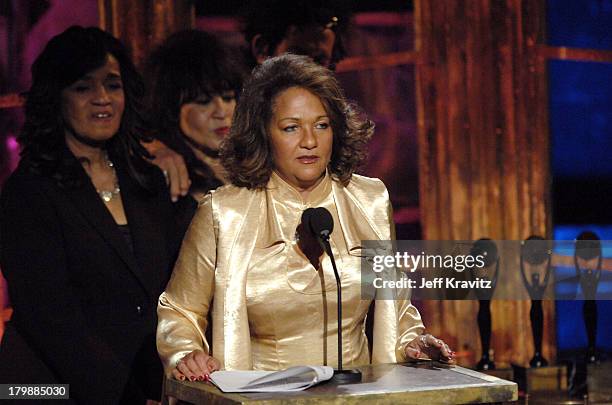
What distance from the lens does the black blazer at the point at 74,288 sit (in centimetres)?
345

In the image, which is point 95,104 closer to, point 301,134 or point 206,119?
point 206,119

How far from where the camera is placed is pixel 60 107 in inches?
147

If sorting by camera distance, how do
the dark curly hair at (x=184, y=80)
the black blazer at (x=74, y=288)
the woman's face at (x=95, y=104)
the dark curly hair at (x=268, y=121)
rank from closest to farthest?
1. the dark curly hair at (x=268, y=121)
2. the black blazer at (x=74, y=288)
3. the woman's face at (x=95, y=104)
4. the dark curly hair at (x=184, y=80)

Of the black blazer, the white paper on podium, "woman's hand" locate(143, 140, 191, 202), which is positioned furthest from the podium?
"woman's hand" locate(143, 140, 191, 202)

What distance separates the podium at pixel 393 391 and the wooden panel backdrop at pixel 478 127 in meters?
2.47

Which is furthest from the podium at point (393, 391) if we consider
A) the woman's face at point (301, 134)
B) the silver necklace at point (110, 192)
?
the silver necklace at point (110, 192)

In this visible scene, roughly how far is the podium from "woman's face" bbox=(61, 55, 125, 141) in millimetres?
1347

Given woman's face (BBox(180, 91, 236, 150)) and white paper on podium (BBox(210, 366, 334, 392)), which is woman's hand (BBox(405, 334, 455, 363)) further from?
woman's face (BBox(180, 91, 236, 150))

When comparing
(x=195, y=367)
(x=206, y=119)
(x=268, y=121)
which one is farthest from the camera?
(x=206, y=119)

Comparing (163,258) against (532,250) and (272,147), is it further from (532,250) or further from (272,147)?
(532,250)

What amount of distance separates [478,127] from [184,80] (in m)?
1.45

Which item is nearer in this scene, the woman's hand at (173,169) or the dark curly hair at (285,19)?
the woman's hand at (173,169)

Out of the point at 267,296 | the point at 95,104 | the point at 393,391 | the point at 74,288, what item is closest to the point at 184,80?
the point at 95,104

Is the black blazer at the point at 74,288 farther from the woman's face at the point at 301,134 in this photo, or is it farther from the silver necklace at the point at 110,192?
the woman's face at the point at 301,134
